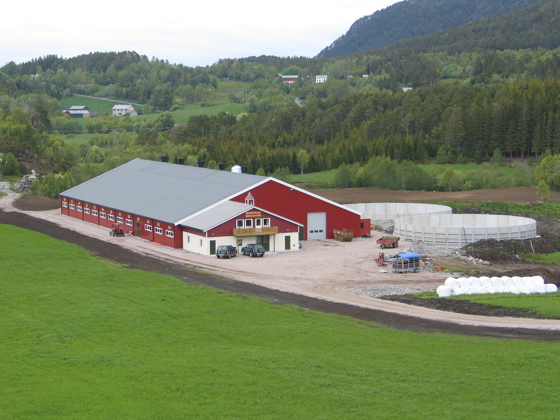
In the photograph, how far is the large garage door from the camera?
211 ft

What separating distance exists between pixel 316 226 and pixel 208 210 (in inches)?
383

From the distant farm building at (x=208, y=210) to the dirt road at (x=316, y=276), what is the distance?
142 centimetres

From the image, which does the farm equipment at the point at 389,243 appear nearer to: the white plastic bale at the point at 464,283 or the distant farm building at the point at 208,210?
the distant farm building at the point at 208,210

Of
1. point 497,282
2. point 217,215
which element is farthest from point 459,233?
point 497,282

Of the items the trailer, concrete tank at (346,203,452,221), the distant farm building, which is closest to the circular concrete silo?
concrete tank at (346,203,452,221)

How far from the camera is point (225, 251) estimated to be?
177ft

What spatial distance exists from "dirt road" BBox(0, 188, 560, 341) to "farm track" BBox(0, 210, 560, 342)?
39mm

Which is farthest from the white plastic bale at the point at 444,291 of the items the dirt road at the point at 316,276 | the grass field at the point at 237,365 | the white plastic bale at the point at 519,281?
the grass field at the point at 237,365

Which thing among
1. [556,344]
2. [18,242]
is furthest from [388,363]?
[18,242]

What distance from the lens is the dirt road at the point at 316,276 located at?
3466 centimetres

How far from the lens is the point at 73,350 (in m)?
27.6

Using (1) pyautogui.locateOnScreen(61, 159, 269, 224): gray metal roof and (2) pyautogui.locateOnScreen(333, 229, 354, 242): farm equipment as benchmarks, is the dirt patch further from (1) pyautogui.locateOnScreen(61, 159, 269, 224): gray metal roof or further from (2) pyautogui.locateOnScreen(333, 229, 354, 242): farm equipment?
(1) pyautogui.locateOnScreen(61, 159, 269, 224): gray metal roof

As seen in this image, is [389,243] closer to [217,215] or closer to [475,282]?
[217,215]

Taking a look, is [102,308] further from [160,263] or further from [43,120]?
[43,120]
